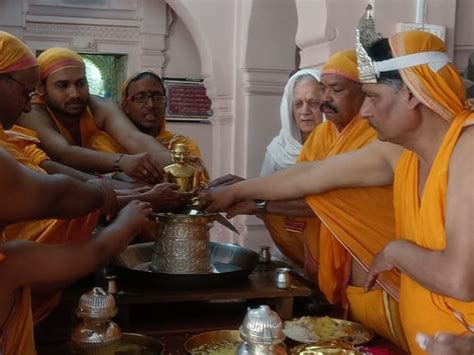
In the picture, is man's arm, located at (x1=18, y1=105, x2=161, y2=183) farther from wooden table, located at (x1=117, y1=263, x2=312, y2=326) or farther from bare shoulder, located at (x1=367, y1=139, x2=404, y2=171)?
bare shoulder, located at (x1=367, y1=139, x2=404, y2=171)

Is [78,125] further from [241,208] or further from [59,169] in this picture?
[241,208]

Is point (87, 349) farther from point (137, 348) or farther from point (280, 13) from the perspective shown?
point (280, 13)

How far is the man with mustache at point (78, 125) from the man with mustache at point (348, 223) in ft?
1.91

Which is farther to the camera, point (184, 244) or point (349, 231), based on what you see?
point (349, 231)

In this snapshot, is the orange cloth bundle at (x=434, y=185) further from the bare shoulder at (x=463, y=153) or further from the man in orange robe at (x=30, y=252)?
the man in orange robe at (x=30, y=252)

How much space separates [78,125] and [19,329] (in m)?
1.71

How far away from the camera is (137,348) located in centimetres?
203

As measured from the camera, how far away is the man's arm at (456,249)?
→ 1664mm

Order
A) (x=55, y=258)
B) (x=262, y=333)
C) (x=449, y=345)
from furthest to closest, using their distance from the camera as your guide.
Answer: (x=55, y=258) → (x=262, y=333) → (x=449, y=345)

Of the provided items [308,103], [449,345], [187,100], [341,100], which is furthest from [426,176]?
[187,100]

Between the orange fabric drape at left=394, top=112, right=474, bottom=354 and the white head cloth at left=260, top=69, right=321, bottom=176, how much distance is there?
6.56 feet

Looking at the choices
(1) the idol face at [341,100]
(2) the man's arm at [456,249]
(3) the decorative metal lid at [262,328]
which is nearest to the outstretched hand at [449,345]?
(2) the man's arm at [456,249]

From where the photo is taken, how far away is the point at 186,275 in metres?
2.23

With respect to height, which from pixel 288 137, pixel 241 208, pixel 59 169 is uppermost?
pixel 288 137
